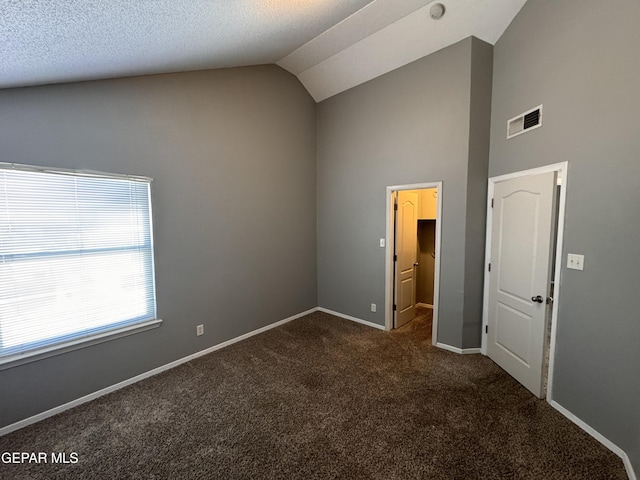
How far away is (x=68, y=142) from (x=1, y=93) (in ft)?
1.42

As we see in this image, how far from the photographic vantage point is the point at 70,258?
90.7 inches

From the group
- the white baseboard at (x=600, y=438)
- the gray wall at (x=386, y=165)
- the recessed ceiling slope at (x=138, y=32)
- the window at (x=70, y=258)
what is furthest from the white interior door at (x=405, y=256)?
the window at (x=70, y=258)

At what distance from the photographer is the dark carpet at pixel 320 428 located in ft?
5.80

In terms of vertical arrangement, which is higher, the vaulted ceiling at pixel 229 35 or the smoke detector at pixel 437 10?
the smoke detector at pixel 437 10

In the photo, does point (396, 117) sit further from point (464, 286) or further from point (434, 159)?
point (464, 286)

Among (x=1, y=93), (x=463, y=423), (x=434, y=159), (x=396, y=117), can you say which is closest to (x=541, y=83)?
(x=434, y=159)

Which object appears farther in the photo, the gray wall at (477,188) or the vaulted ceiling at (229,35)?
the gray wall at (477,188)

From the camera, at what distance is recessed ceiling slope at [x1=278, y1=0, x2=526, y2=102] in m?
2.74

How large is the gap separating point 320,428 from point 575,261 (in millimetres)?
2367

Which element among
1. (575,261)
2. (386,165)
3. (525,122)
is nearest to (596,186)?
(575,261)

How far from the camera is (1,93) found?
194cm

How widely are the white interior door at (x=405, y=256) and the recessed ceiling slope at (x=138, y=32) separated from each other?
7.75 ft

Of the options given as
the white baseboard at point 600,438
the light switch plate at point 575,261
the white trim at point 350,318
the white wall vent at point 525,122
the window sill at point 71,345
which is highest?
the white wall vent at point 525,122

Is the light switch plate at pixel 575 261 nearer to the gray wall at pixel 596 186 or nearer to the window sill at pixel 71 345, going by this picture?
the gray wall at pixel 596 186
